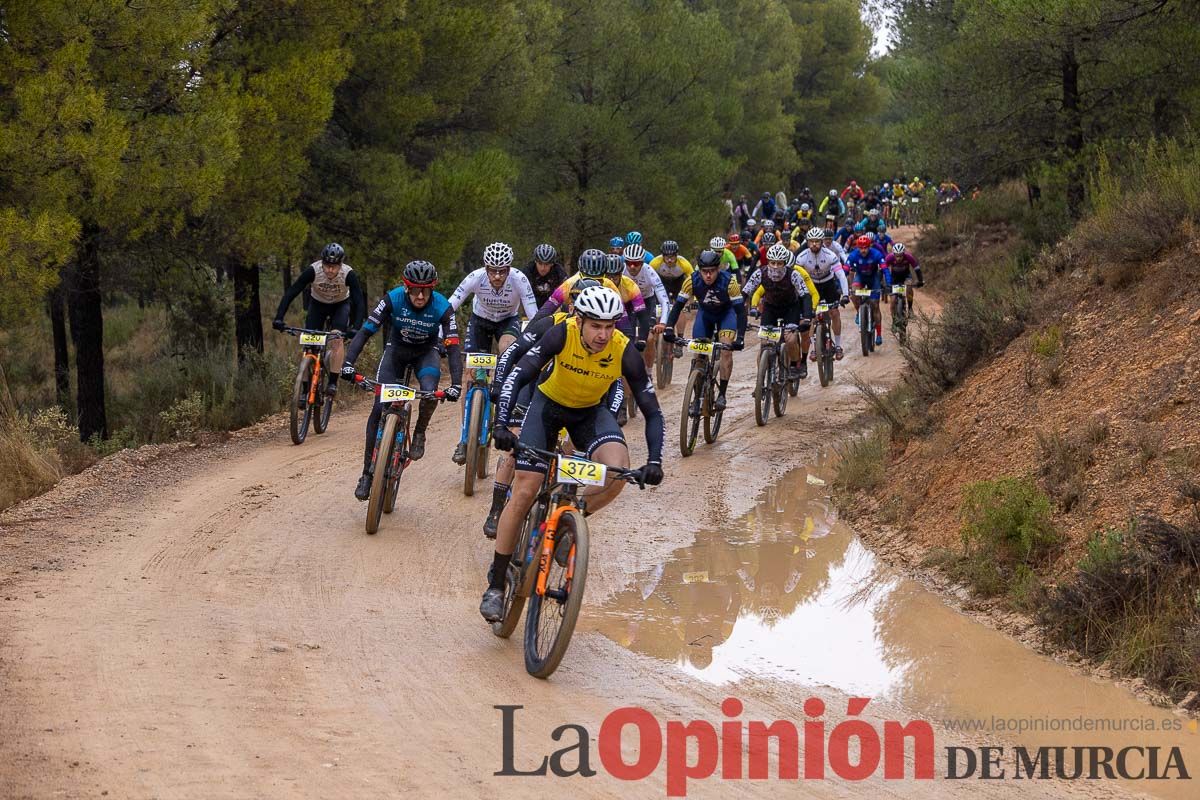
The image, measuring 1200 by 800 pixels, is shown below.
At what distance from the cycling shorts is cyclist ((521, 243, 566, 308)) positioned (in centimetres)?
531

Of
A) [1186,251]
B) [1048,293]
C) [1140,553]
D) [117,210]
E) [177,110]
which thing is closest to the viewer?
[1140,553]

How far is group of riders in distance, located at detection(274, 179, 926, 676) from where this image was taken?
7.27m

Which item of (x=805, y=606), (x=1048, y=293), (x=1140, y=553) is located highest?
(x=1048, y=293)

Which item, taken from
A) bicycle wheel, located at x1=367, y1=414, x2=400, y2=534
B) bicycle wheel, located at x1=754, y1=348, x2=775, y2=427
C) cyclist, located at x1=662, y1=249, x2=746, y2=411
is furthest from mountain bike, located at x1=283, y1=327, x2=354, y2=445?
bicycle wheel, located at x1=754, y1=348, x2=775, y2=427

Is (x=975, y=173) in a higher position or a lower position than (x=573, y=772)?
higher

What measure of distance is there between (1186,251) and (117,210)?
11428 mm

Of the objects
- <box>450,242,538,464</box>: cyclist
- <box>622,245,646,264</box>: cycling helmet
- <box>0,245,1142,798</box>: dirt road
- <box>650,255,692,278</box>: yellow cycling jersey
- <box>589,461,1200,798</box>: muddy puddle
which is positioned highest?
<box>622,245,646,264</box>: cycling helmet

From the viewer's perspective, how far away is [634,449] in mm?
14453

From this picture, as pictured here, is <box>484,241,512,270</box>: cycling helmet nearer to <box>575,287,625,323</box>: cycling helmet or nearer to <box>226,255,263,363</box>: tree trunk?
<box>575,287,625,323</box>: cycling helmet

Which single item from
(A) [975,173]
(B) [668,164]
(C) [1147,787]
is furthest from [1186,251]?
(B) [668,164]

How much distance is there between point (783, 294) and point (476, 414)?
5.83m

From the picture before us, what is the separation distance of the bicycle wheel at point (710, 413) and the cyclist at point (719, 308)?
112 millimetres

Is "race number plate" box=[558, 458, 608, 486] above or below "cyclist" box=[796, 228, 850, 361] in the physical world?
below

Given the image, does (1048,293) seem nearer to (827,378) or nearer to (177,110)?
(827,378)
